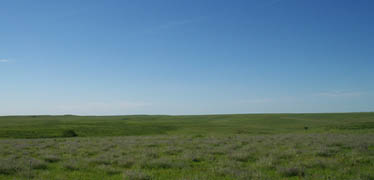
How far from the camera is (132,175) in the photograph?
8492mm

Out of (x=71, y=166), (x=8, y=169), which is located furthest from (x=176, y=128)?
(x=8, y=169)

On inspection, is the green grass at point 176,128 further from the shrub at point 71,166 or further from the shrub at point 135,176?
the shrub at point 135,176

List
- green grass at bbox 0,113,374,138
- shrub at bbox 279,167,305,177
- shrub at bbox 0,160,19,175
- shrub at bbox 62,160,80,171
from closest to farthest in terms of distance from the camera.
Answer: shrub at bbox 279,167,305,177 < shrub at bbox 0,160,19,175 < shrub at bbox 62,160,80,171 < green grass at bbox 0,113,374,138

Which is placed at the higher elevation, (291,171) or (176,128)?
(291,171)

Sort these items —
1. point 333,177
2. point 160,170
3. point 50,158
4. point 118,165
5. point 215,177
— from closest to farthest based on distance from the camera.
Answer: point 333,177 < point 215,177 < point 160,170 < point 118,165 < point 50,158

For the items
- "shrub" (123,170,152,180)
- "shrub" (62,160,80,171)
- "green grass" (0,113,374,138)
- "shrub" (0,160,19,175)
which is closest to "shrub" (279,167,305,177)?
"shrub" (123,170,152,180)

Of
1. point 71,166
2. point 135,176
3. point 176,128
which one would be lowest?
point 176,128

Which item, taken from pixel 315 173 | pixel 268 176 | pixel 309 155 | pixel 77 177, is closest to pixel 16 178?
pixel 77 177

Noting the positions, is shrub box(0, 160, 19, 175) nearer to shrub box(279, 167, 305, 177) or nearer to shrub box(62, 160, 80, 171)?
shrub box(62, 160, 80, 171)

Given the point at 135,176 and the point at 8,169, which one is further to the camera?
the point at 8,169

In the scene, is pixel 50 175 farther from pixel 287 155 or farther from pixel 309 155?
pixel 309 155

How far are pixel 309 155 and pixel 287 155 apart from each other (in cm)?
121

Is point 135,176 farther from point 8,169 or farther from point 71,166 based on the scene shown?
point 8,169

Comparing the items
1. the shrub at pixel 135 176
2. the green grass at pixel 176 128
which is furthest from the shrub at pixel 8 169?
the green grass at pixel 176 128
